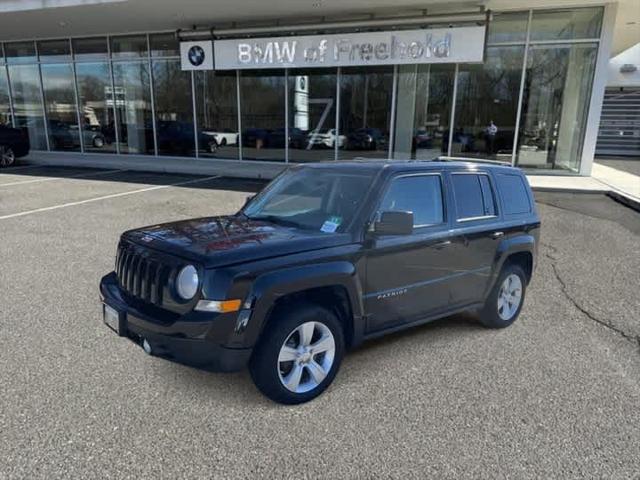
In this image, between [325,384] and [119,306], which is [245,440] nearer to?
[325,384]

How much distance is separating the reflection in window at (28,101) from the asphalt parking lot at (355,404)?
19172 millimetres

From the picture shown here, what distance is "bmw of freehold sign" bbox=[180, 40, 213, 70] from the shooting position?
52.2 ft

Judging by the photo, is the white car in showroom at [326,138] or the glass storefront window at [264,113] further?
the glass storefront window at [264,113]

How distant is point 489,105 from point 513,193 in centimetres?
1117

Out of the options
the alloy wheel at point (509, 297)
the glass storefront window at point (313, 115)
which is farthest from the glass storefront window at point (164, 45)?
the alloy wheel at point (509, 297)

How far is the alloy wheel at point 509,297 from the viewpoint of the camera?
4.39m

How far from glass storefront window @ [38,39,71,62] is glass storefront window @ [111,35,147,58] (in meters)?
2.46

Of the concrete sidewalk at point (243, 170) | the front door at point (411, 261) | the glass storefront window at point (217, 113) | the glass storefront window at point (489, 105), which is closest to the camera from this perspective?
the front door at point (411, 261)

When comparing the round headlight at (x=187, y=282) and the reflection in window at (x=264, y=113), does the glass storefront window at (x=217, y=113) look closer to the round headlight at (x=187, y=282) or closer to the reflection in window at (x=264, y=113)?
the reflection in window at (x=264, y=113)

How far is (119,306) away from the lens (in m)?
3.07

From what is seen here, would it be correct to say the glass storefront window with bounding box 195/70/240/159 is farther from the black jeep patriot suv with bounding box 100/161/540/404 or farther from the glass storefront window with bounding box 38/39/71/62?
the black jeep patriot suv with bounding box 100/161/540/404

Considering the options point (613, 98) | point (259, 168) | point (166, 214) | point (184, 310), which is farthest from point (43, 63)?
point (613, 98)

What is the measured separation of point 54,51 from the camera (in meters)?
19.5

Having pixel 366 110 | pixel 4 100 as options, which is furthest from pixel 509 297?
pixel 4 100
